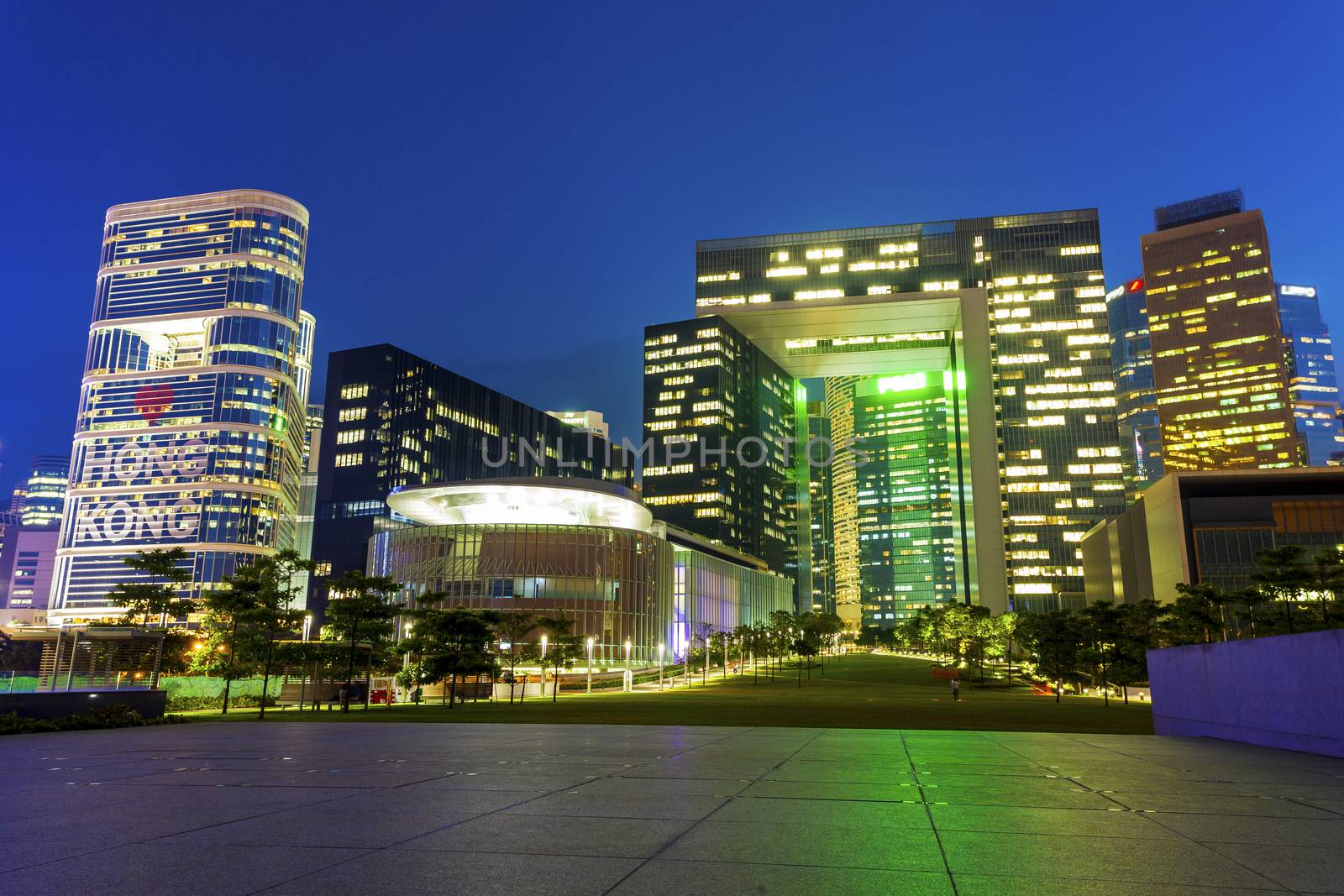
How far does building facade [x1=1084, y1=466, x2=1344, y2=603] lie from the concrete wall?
78.7 metres

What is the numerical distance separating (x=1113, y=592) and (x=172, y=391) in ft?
616

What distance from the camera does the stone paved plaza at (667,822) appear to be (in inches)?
303

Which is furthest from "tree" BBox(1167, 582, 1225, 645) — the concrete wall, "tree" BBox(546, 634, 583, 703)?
"tree" BBox(546, 634, 583, 703)

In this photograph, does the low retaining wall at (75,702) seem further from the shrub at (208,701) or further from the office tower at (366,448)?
the office tower at (366,448)

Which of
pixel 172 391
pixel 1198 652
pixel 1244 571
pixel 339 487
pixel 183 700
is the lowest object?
pixel 183 700

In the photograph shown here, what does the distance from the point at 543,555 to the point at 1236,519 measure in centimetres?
8030

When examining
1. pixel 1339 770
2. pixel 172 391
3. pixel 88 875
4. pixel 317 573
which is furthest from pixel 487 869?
pixel 172 391

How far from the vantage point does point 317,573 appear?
602ft

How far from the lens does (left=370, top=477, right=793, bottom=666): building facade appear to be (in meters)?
111

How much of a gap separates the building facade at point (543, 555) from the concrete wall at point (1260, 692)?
3329 inches

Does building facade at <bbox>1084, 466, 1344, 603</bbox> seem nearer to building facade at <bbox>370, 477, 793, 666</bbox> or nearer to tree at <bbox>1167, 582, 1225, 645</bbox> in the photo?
tree at <bbox>1167, 582, 1225, 645</bbox>

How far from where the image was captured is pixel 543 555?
369 feet

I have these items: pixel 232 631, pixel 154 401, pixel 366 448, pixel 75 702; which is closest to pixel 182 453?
pixel 154 401

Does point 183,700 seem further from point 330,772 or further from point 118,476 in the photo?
point 118,476
